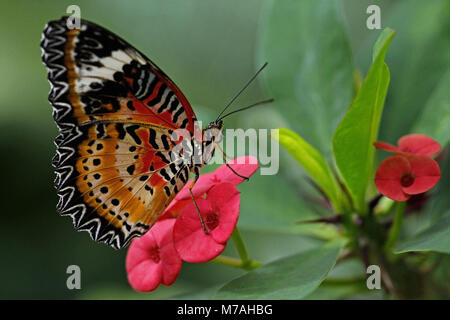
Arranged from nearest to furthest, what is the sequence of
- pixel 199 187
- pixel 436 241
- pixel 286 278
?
pixel 436 241 < pixel 286 278 < pixel 199 187

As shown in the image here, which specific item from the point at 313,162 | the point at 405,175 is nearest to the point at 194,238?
the point at 313,162

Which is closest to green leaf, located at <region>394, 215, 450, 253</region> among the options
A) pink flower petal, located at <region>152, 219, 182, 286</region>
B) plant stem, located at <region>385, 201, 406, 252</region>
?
plant stem, located at <region>385, 201, 406, 252</region>

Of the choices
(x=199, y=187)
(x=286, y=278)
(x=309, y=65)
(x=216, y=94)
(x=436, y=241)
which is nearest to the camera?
(x=436, y=241)

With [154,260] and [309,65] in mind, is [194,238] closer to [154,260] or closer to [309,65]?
[154,260]

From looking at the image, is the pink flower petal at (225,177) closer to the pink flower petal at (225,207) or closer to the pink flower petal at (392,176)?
the pink flower petal at (225,207)

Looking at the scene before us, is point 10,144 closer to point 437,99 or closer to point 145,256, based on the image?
point 145,256

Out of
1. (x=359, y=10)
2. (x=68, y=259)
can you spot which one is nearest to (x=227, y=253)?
(x=68, y=259)

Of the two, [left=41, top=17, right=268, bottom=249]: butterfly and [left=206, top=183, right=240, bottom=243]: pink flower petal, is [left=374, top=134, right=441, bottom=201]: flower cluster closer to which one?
[left=206, top=183, right=240, bottom=243]: pink flower petal
